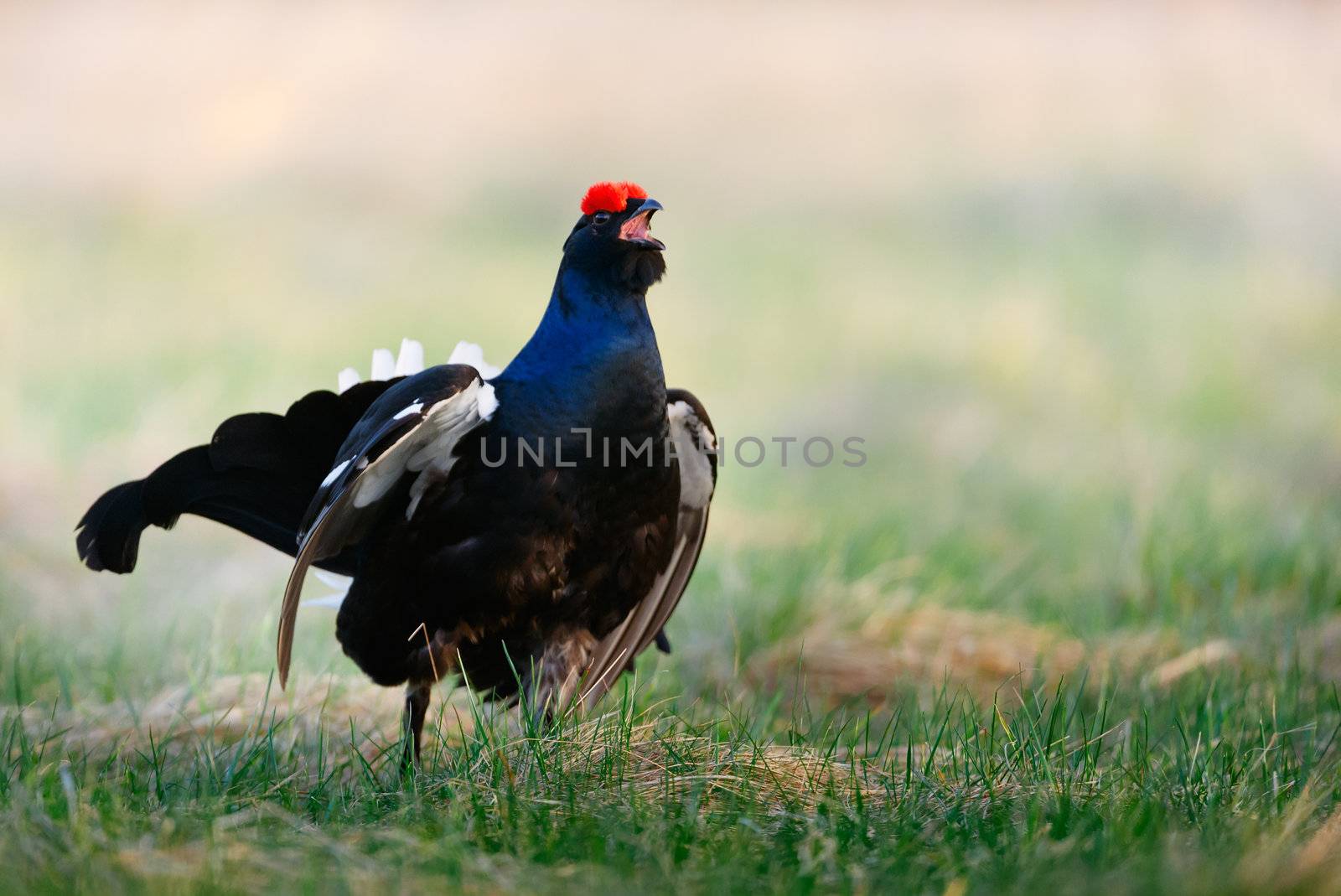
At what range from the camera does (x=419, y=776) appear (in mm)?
3395

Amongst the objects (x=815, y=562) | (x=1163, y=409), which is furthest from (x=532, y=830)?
(x=1163, y=409)

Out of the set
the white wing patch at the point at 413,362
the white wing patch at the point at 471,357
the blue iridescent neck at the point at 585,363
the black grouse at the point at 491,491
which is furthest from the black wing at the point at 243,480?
the blue iridescent neck at the point at 585,363

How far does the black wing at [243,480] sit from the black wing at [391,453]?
0.36m

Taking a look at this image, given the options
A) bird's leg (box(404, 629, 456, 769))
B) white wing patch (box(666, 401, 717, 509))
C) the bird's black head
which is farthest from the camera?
white wing patch (box(666, 401, 717, 509))

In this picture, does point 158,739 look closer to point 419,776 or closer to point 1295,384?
point 419,776

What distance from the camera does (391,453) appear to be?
3.66 metres

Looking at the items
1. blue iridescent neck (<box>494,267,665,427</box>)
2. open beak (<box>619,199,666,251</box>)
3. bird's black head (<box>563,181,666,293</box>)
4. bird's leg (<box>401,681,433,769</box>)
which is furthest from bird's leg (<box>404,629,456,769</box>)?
open beak (<box>619,199,666,251</box>)

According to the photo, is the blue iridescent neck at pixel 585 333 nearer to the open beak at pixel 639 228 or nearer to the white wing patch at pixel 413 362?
the open beak at pixel 639 228

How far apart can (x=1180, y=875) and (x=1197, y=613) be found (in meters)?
3.55

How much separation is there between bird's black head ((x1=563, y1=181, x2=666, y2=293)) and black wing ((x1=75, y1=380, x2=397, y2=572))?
73 cm

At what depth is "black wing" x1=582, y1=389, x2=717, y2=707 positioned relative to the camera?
431 cm

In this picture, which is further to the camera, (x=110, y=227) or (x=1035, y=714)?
(x=110, y=227)

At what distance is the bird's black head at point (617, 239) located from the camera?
154 inches

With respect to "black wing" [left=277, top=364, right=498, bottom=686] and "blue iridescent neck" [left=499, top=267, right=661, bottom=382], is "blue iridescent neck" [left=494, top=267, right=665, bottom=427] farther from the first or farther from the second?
"black wing" [left=277, top=364, right=498, bottom=686]
